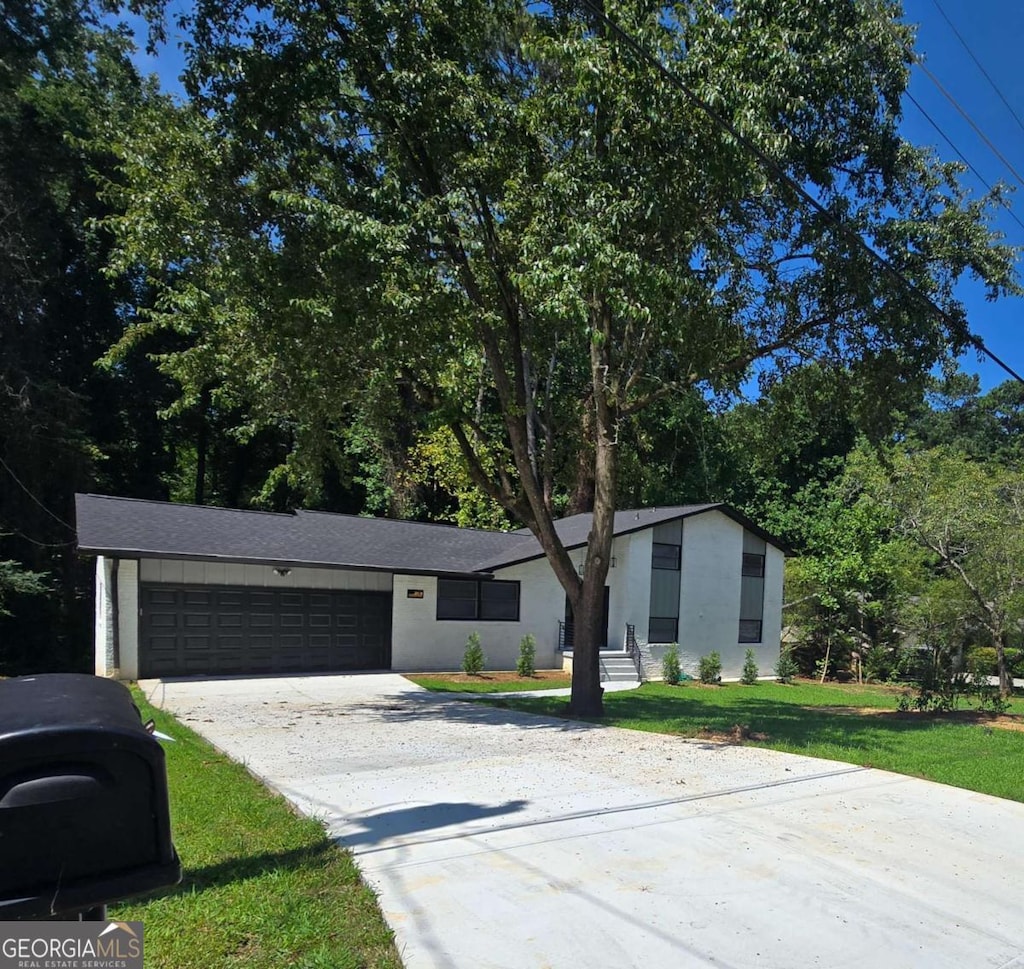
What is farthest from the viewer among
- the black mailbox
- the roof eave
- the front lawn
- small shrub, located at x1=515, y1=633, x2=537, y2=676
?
small shrub, located at x1=515, y1=633, x2=537, y2=676

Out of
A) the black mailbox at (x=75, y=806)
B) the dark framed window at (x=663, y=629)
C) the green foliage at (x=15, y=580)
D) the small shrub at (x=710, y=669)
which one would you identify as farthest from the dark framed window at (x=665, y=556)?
the black mailbox at (x=75, y=806)

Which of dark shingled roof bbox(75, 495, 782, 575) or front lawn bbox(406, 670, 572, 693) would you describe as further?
front lawn bbox(406, 670, 572, 693)

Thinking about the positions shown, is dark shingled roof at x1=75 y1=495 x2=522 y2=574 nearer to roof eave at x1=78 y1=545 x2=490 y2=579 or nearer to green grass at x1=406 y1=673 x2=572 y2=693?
roof eave at x1=78 y1=545 x2=490 y2=579

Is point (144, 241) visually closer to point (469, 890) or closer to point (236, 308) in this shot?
point (236, 308)

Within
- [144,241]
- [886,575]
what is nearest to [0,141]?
[144,241]

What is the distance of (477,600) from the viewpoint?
19766 mm

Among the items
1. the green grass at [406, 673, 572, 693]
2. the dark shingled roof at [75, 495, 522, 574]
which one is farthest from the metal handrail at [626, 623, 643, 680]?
the dark shingled roof at [75, 495, 522, 574]

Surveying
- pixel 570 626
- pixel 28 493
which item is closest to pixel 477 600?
pixel 570 626

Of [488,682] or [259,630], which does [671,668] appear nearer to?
[488,682]

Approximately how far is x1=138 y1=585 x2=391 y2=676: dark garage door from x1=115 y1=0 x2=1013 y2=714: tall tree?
637cm

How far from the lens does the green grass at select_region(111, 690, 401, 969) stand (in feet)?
12.0

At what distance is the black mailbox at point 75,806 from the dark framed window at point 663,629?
1940 cm

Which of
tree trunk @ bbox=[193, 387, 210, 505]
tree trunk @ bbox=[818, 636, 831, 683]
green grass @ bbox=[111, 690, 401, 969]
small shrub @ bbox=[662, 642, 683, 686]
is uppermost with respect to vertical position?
tree trunk @ bbox=[193, 387, 210, 505]

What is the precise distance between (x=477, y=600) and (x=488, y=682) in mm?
2792
